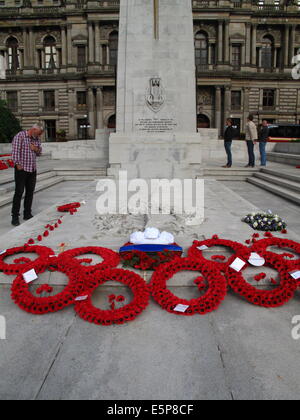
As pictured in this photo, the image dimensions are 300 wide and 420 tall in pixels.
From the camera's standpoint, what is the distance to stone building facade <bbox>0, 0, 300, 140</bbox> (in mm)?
41875

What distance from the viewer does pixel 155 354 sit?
7.95 feet

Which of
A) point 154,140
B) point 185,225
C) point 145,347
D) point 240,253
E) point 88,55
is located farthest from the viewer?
point 88,55

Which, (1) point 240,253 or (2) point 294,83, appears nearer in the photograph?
(1) point 240,253

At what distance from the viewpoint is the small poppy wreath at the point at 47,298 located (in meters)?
2.98

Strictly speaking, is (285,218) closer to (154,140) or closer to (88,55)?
(154,140)

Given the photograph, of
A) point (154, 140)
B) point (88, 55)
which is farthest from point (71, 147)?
point (88, 55)

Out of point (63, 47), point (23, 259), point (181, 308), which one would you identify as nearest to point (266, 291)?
point (181, 308)

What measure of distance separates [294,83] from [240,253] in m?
46.6

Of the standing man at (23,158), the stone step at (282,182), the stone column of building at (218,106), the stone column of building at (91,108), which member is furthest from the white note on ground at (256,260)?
the stone column of building at (91,108)

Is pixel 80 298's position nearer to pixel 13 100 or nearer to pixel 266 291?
pixel 266 291

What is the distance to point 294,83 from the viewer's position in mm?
43656

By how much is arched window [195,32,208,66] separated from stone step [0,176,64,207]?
37688 millimetres

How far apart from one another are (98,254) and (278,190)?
19.8 feet

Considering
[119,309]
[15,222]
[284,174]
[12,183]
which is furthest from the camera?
[284,174]
